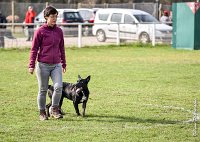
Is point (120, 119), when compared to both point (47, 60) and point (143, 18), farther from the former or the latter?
point (143, 18)

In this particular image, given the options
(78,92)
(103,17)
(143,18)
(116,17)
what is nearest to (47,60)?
(78,92)

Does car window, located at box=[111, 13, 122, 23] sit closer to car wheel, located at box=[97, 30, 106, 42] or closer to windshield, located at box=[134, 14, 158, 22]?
windshield, located at box=[134, 14, 158, 22]

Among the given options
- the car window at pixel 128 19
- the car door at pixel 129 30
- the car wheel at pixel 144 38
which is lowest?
the car wheel at pixel 144 38

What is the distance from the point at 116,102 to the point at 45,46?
2782 millimetres

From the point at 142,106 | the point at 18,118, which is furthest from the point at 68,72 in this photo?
the point at 18,118

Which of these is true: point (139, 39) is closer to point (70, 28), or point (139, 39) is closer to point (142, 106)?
point (70, 28)

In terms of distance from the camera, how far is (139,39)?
1204 inches

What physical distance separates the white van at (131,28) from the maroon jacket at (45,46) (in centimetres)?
1920

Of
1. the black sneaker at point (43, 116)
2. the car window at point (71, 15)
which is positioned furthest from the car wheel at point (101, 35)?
the black sneaker at point (43, 116)

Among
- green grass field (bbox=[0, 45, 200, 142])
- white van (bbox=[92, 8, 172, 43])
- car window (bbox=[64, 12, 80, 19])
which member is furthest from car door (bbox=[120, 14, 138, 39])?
car window (bbox=[64, 12, 80, 19])

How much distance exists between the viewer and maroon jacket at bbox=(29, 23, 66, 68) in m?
10.4

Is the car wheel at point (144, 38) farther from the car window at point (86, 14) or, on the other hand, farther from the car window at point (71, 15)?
the car window at point (86, 14)

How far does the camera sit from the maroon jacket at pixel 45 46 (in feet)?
34.1

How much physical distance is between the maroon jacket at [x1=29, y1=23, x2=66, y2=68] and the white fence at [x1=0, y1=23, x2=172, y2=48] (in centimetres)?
1743
